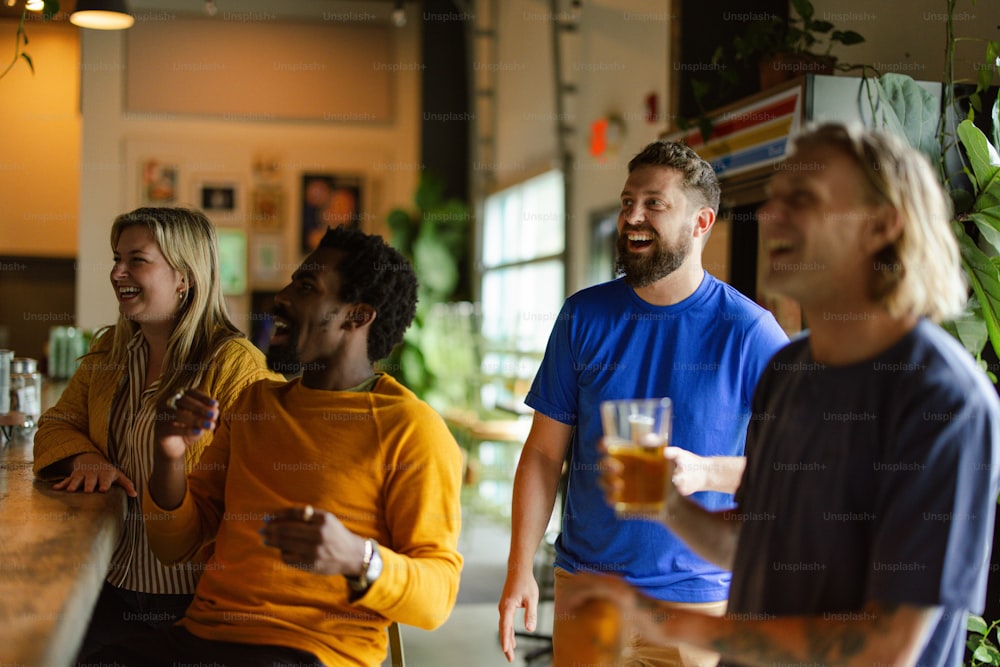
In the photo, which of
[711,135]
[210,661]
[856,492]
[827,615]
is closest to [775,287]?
[856,492]

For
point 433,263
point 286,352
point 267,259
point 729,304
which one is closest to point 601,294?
point 729,304

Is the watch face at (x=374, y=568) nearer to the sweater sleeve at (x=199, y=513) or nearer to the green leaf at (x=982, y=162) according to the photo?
the sweater sleeve at (x=199, y=513)

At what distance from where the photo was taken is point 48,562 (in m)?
1.51

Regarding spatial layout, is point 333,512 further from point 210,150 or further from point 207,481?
point 210,150

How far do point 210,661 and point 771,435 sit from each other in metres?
1.02

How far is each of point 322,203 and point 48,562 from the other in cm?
860

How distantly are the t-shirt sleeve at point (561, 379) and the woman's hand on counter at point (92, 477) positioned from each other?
917 mm

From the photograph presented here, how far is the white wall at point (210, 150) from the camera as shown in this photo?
30.5ft

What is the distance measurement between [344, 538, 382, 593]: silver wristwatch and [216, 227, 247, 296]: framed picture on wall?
850 centimetres

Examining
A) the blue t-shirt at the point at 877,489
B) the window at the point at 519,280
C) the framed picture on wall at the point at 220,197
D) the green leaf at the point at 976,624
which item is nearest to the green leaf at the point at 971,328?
the green leaf at the point at 976,624

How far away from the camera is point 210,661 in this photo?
1.67 metres

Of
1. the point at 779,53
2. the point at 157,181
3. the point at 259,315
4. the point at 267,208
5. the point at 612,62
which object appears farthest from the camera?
the point at 267,208

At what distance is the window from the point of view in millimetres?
6666

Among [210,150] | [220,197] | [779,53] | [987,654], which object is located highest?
[210,150]
